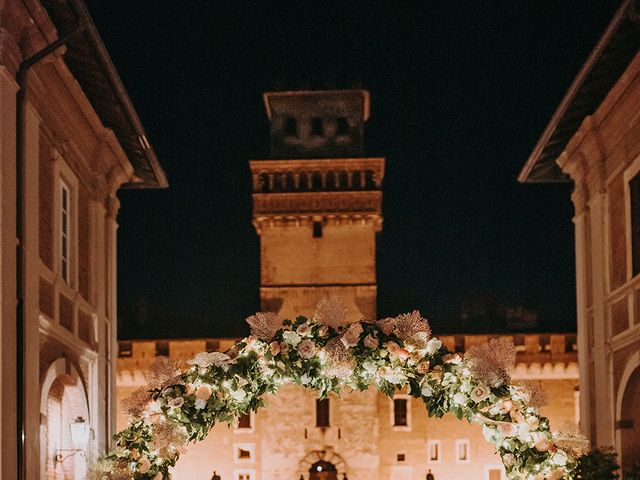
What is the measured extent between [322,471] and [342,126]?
12.3 meters

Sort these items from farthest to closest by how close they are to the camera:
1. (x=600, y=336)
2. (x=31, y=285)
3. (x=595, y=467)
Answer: (x=600, y=336) < (x=31, y=285) < (x=595, y=467)

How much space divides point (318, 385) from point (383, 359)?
659 mm

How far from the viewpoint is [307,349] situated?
33.9 ft

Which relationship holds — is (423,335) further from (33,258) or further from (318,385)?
(33,258)

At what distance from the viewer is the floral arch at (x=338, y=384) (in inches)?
402

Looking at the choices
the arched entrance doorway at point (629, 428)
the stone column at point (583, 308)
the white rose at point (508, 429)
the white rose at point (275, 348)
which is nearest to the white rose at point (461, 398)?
the white rose at point (508, 429)

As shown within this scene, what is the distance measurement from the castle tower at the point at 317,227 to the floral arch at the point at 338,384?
2729cm

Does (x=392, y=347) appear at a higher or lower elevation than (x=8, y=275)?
lower

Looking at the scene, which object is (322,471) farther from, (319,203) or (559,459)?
(559,459)

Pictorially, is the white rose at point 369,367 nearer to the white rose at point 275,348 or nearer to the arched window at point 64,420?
the white rose at point 275,348

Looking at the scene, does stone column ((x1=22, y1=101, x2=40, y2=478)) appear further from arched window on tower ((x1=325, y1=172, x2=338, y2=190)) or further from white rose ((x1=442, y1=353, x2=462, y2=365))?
arched window on tower ((x1=325, y1=172, x2=338, y2=190))

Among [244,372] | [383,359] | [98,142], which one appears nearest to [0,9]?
[244,372]

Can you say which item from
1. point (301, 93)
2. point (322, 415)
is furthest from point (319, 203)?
point (322, 415)

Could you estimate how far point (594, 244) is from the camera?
16.0 metres
